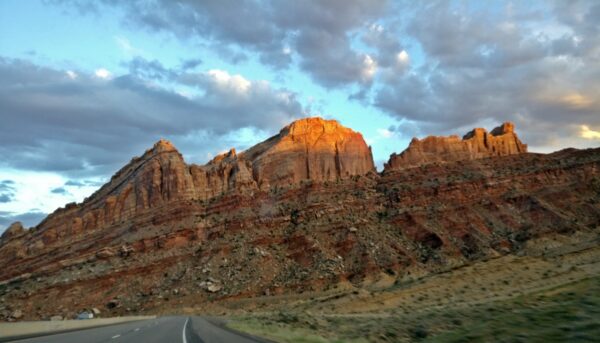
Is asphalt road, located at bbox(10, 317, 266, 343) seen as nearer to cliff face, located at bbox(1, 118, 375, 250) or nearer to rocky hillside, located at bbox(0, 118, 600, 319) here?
rocky hillside, located at bbox(0, 118, 600, 319)

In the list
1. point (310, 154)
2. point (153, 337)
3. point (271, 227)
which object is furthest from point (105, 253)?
point (153, 337)

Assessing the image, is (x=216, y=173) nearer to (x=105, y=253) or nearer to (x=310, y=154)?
(x=310, y=154)

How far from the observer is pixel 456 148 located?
136875mm

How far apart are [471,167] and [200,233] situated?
210ft

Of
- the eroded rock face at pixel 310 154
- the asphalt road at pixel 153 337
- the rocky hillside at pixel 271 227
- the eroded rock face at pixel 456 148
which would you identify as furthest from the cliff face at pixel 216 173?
the asphalt road at pixel 153 337

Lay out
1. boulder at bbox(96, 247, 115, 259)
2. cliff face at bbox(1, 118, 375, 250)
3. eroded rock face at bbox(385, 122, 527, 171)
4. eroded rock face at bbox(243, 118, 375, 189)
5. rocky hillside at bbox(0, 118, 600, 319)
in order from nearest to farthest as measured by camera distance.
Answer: rocky hillside at bbox(0, 118, 600, 319) → boulder at bbox(96, 247, 115, 259) → cliff face at bbox(1, 118, 375, 250) → eroded rock face at bbox(243, 118, 375, 189) → eroded rock face at bbox(385, 122, 527, 171)

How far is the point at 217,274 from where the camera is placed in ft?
308

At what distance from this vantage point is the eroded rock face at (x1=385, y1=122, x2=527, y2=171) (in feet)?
440

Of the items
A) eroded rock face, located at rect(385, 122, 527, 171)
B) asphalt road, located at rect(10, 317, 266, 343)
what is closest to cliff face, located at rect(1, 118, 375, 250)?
eroded rock face, located at rect(385, 122, 527, 171)

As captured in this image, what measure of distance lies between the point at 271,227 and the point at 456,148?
59947 millimetres

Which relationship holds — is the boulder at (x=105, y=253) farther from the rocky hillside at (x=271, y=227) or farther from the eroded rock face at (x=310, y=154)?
the eroded rock face at (x=310, y=154)

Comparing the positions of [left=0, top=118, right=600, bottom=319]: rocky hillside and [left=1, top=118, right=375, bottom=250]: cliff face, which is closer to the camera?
[left=0, top=118, right=600, bottom=319]: rocky hillside

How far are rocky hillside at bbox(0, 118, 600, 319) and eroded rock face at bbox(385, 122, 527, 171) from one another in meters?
2.90

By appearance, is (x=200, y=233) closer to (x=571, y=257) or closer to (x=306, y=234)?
(x=306, y=234)
